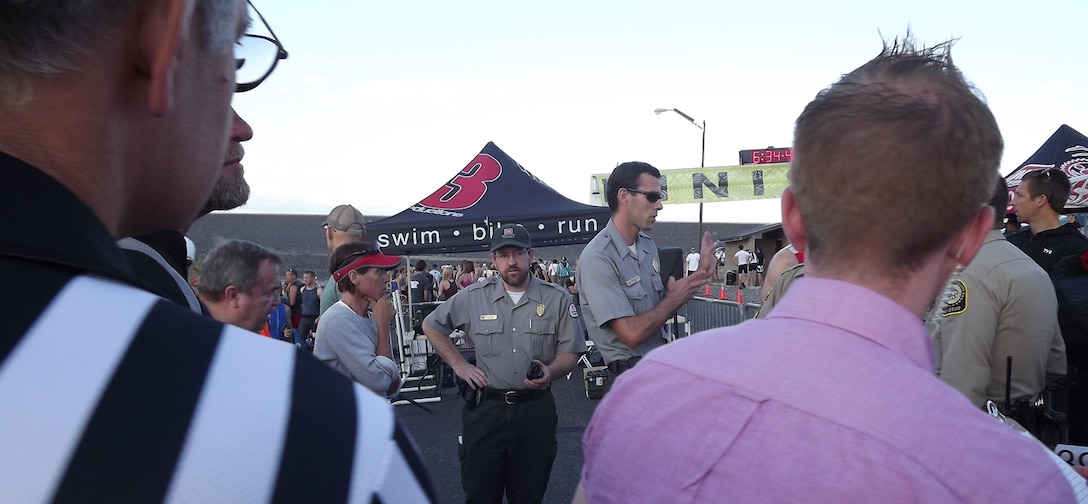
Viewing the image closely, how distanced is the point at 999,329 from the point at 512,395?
2.86 m

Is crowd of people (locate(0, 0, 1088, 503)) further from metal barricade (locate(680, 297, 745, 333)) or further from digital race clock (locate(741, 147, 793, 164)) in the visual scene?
digital race clock (locate(741, 147, 793, 164))

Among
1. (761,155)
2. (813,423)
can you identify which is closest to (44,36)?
(813,423)

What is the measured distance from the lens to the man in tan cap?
526 centimetres

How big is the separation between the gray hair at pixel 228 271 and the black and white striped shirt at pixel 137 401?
3.09 m

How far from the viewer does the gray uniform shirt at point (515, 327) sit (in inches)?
191

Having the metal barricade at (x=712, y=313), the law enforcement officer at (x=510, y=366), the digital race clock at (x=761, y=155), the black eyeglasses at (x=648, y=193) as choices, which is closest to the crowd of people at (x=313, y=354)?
the black eyeglasses at (x=648, y=193)

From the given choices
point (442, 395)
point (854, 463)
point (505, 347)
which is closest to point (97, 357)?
point (854, 463)

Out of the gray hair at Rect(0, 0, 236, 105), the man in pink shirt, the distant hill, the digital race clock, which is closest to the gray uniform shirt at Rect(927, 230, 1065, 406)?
the man in pink shirt

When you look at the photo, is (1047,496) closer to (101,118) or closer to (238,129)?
(101,118)

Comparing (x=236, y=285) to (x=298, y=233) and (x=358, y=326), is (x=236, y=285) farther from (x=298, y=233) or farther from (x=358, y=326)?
(x=298, y=233)

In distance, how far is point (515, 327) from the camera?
4.97 m

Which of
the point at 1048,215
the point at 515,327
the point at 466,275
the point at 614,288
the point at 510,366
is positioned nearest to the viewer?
the point at 614,288

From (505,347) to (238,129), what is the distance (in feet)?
10.5

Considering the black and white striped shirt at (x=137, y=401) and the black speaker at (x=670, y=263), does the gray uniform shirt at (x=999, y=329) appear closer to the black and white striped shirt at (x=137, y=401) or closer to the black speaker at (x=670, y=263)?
the black speaker at (x=670, y=263)
